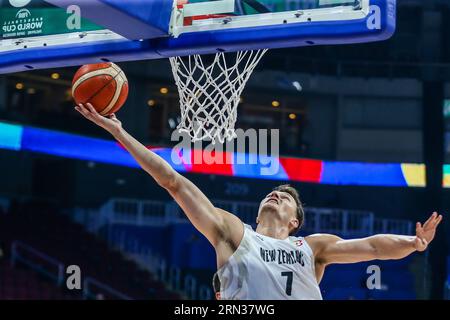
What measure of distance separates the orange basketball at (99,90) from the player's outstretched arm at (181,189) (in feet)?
1.78

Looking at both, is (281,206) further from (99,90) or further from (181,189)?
(99,90)

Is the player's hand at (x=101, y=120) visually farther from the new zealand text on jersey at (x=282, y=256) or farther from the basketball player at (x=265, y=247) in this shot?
the new zealand text on jersey at (x=282, y=256)

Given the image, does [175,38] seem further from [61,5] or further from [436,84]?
[436,84]

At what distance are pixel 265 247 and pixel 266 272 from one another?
0.12 meters

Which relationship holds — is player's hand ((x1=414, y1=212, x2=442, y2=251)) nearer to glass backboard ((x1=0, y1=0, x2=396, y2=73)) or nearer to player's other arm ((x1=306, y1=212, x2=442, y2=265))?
player's other arm ((x1=306, y1=212, x2=442, y2=265))

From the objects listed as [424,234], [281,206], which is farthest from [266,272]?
[424,234]

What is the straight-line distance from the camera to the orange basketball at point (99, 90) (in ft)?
12.0

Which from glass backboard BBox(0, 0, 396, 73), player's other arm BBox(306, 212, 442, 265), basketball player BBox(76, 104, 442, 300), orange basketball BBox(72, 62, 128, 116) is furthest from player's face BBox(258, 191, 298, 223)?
orange basketball BBox(72, 62, 128, 116)

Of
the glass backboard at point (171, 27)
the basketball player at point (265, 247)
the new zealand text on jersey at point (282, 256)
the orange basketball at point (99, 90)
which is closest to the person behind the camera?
the basketball player at point (265, 247)

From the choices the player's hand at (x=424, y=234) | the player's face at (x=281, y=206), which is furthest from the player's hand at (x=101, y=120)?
the player's hand at (x=424, y=234)

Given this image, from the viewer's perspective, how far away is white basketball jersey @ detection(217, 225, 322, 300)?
3201 millimetres

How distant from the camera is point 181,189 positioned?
10.3 ft
